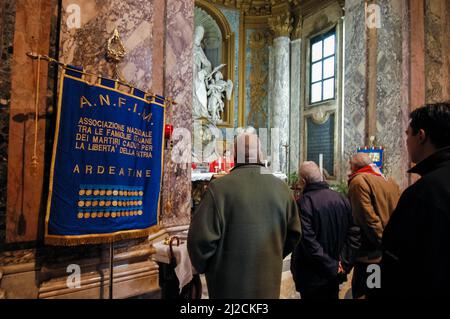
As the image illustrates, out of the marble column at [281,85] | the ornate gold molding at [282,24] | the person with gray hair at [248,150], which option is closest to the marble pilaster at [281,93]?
the marble column at [281,85]

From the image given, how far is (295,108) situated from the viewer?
1016 centimetres

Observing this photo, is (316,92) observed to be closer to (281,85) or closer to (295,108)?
(295,108)

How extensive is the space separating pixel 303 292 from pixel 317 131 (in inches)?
298

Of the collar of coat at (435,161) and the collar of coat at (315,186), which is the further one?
the collar of coat at (315,186)

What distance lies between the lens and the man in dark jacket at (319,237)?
7.97 ft

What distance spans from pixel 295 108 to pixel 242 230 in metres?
8.90

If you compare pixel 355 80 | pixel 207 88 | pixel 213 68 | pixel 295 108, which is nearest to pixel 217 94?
pixel 207 88

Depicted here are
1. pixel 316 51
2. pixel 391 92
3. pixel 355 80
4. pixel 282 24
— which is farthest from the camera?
pixel 282 24

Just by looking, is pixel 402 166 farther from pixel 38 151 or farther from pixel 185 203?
pixel 38 151

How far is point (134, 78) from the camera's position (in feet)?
10.1

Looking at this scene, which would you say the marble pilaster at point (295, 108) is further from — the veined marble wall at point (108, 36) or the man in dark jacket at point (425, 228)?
the man in dark jacket at point (425, 228)

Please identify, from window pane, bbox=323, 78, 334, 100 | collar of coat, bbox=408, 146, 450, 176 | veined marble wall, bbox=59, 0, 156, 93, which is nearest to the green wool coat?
collar of coat, bbox=408, 146, 450, 176

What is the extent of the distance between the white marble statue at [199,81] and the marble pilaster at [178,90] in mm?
5340

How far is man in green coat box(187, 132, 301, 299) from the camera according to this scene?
183 cm
